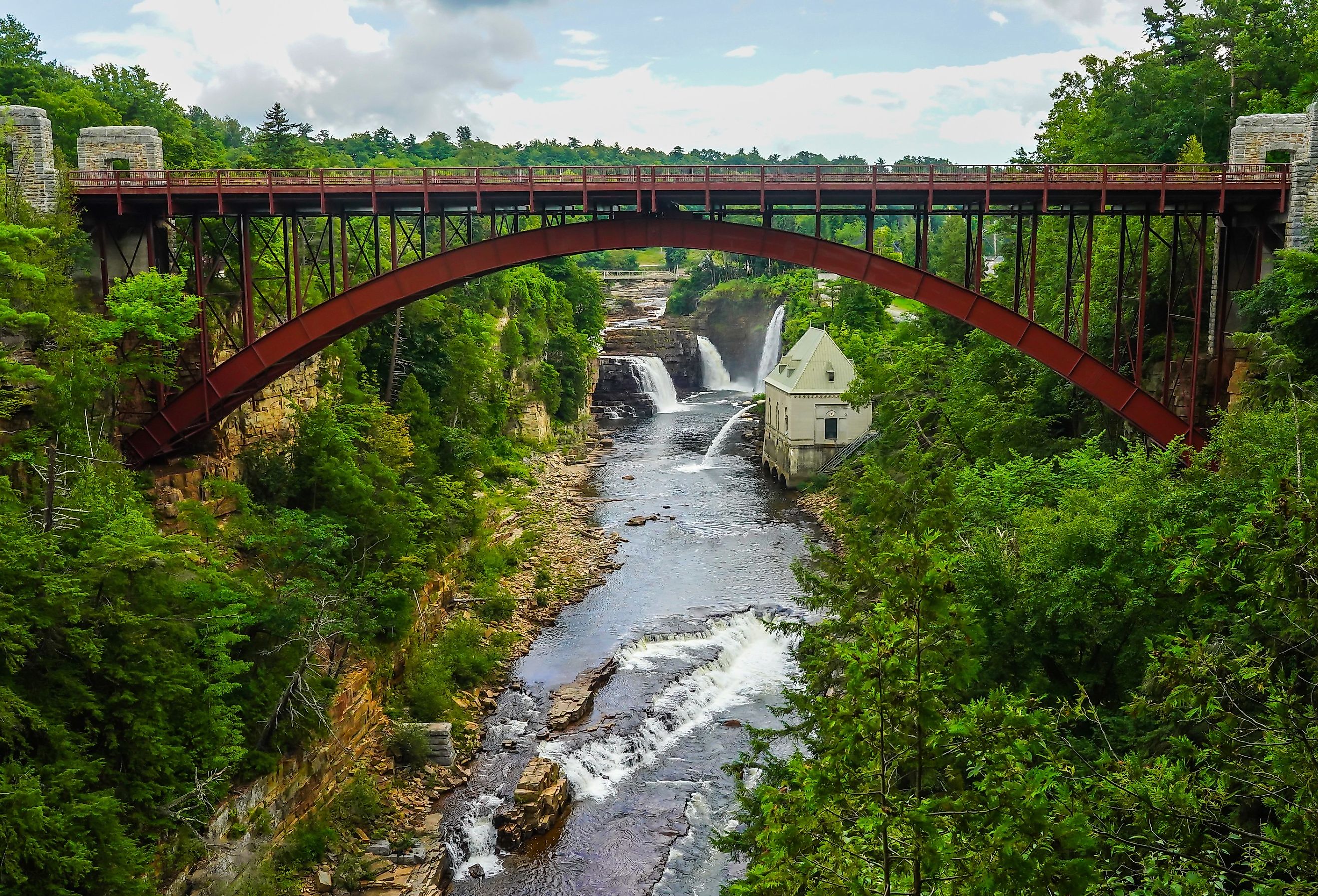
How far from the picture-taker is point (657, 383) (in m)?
76.6

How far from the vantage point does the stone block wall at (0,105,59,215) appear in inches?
979

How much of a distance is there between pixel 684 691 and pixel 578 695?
9.30 ft

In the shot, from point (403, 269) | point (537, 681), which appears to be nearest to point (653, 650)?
point (537, 681)

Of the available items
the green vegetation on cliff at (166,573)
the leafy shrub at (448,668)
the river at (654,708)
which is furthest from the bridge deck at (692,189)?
the leafy shrub at (448,668)

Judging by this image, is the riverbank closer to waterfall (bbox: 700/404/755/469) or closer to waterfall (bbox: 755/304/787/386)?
waterfall (bbox: 700/404/755/469)

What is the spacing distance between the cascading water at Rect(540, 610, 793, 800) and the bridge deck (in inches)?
466

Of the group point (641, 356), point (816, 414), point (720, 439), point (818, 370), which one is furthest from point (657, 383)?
point (816, 414)

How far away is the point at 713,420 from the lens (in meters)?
69.4

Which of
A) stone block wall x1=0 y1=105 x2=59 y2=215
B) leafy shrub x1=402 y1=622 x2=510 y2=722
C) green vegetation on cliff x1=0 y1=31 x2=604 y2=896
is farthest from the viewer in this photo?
leafy shrub x1=402 y1=622 x2=510 y2=722

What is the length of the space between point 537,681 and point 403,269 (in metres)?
11.7

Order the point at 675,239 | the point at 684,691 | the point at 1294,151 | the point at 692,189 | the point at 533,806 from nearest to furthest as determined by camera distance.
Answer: the point at 533,806 → the point at 1294,151 → the point at 684,691 → the point at 692,189 → the point at 675,239

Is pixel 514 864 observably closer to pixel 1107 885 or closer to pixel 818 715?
pixel 818 715

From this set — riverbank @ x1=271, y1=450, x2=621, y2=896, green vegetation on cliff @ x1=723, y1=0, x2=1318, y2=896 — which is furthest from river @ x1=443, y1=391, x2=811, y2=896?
green vegetation on cliff @ x1=723, y1=0, x2=1318, y2=896

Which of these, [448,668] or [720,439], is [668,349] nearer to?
[720,439]
